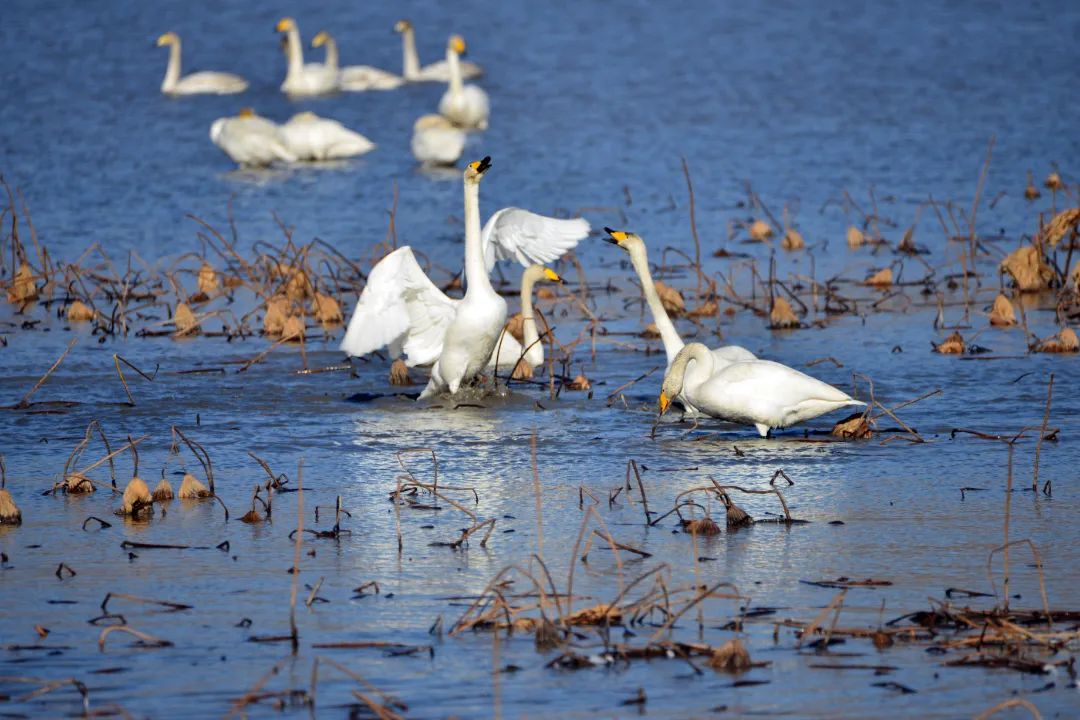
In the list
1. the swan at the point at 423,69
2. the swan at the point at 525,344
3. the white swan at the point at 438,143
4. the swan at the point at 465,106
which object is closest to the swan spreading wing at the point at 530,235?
the swan at the point at 525,344

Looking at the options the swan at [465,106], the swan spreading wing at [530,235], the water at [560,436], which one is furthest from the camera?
the swan at [465,106]

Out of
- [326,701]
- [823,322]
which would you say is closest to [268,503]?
[326,701]

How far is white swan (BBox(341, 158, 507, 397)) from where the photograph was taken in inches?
365

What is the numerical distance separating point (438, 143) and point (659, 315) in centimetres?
938

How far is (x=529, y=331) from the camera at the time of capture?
10.0 metres

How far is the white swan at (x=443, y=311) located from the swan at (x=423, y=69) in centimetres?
1683

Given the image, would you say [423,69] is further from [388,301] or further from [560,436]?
[560,436]

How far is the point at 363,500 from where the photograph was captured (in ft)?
23.1

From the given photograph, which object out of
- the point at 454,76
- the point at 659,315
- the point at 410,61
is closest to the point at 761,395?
the point at 659,315

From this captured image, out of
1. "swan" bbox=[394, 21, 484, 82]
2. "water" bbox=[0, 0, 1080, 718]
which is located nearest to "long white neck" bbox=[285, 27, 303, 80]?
"swan" bbox=[394, 21, 484, 82]

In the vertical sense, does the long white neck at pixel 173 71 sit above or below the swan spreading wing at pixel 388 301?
above

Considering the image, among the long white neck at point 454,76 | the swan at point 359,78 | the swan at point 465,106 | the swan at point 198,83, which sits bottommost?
the swan at point 465,106

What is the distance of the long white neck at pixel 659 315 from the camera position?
9312mm

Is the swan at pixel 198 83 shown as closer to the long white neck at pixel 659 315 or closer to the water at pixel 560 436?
the water at pixel 560 436
